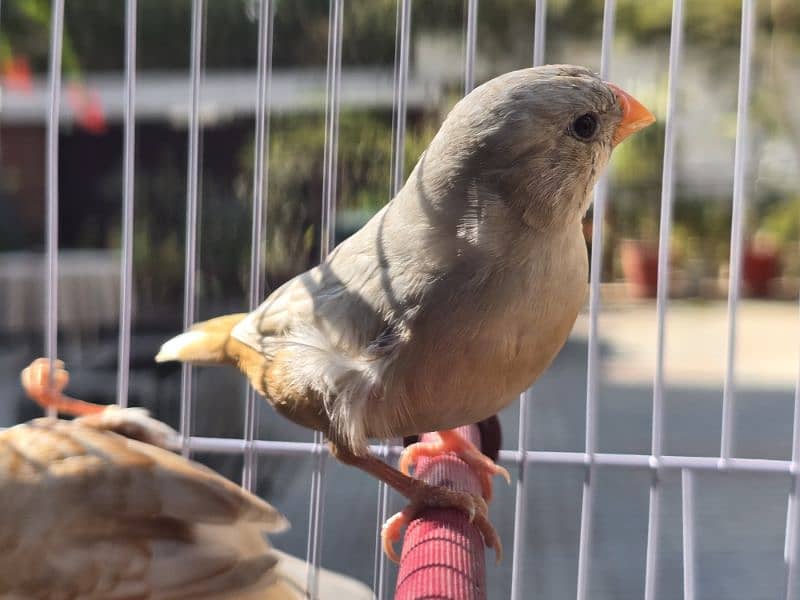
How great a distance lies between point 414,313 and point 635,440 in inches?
96.1

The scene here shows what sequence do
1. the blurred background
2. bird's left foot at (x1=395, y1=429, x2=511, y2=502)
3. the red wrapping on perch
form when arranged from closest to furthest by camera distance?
1. the red wrapping on perch
2. bird's left foot at (x1=395, y1=429, x2=511, y2=502)
3. the blurred background

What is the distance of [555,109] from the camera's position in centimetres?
79

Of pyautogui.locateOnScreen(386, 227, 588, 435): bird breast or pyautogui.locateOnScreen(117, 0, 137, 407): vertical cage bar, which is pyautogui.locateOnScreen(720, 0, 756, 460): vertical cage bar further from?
pyautogui.locateOnScreen(117, 0, 137, 407): vertical cage bar

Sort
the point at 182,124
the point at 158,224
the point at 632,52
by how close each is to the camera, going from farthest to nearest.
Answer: the point at 182,124 < the point at 632,52 < the point at 158,224

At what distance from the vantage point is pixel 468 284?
2.60ft

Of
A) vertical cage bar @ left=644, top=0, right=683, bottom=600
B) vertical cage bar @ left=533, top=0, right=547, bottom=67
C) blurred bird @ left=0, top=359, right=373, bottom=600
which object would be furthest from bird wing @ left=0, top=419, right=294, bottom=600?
vertical cage bar @ left=533, top=0, right=547, bottom=67

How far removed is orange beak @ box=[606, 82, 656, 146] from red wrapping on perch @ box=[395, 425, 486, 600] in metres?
0.36

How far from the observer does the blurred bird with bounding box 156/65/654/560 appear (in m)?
0.79

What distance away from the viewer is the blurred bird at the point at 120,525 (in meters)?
0.68

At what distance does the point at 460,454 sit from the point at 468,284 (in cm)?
27

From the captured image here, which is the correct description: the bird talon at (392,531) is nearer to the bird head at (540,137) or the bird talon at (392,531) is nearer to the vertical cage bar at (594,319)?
the vertical cage bar at (594,319)

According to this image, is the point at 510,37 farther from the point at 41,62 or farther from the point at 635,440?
the point at 41,62

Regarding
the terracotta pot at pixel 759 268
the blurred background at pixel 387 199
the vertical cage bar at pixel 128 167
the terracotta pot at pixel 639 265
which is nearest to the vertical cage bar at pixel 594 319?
the blurred background at pixel 387 199

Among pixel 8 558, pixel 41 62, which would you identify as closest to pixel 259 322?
pixel 8 558
